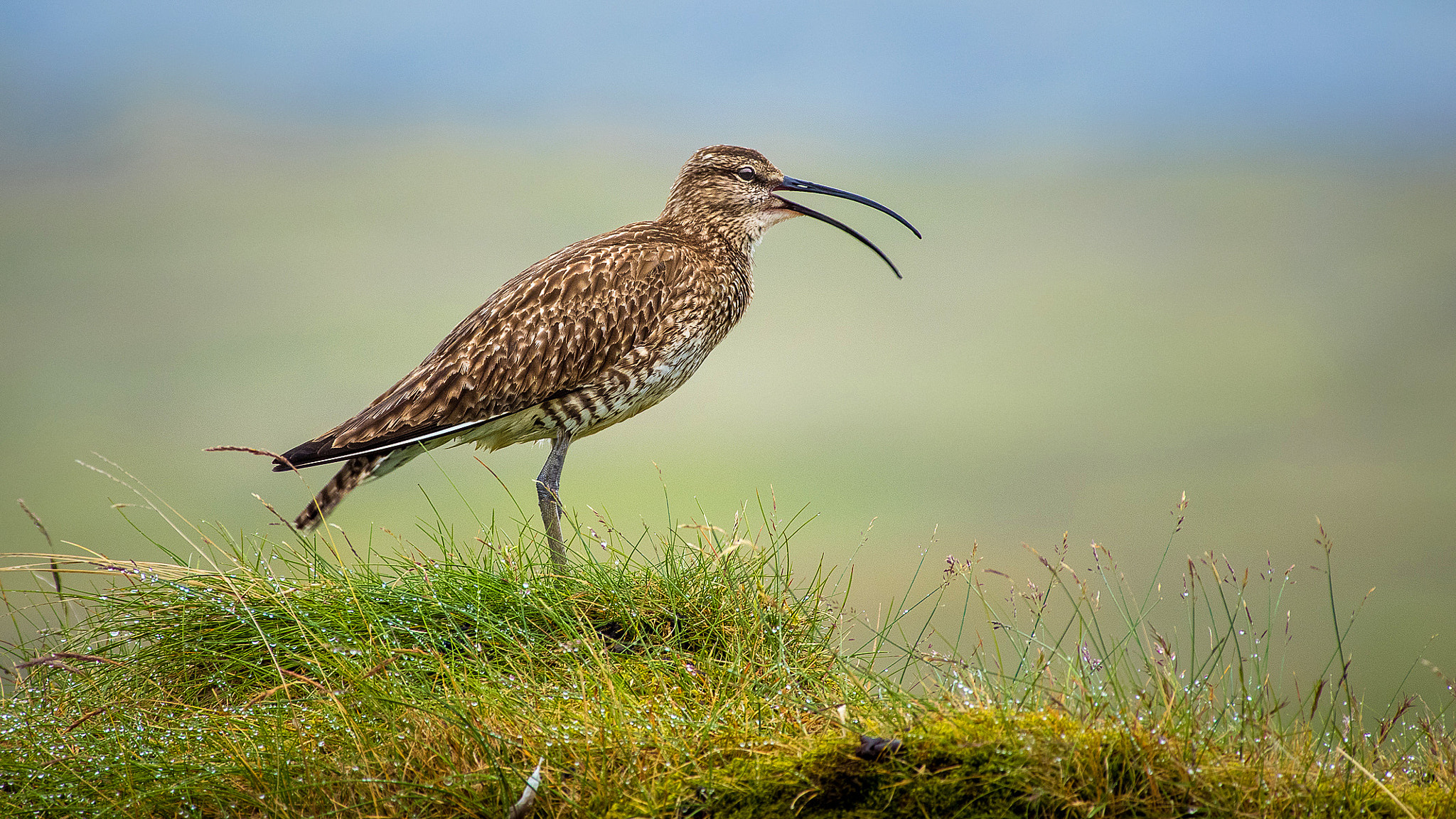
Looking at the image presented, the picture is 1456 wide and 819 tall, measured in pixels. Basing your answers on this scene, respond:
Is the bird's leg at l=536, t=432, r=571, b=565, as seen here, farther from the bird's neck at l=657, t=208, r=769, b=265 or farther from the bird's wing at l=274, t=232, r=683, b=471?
the bird's neck at l=657, t=208, r=769, b=265

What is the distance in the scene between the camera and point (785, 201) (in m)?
6.88

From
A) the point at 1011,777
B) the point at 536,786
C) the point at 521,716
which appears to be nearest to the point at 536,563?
the point at 521,716

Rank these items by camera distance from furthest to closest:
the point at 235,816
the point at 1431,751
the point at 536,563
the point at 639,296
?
the point at 639,296
the point at 536,563
the point at 1431,751
the point at 235,816

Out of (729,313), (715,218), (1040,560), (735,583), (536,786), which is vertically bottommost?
(536,786)

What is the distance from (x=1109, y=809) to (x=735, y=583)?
6.42ft

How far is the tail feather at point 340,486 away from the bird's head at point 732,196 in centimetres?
248

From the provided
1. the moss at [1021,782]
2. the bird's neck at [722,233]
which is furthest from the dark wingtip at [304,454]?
the moss at [1021,782]

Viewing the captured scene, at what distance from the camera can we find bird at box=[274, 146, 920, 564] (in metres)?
5.51

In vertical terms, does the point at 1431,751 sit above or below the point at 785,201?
below

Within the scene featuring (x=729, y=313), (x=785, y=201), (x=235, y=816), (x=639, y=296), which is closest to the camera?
(x=235, y=816)

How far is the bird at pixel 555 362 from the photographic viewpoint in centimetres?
551

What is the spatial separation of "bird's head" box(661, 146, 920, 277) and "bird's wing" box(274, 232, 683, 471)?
86cm

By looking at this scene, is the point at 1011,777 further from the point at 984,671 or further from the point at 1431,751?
the point at 1431,751

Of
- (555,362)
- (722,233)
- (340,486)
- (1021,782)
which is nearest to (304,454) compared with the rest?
(340,486)
